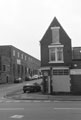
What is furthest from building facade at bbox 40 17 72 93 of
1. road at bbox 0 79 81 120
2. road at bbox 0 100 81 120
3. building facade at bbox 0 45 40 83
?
building facade at bbox 0 45 40 83

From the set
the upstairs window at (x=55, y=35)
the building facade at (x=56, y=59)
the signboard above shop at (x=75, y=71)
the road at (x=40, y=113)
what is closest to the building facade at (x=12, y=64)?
the building facade at (x=56, y=59)

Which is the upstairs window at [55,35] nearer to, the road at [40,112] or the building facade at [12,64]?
the road at [40,112]

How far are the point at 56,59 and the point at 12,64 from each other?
41.7 meters

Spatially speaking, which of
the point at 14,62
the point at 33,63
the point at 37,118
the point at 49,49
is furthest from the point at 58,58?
the point at 33,63

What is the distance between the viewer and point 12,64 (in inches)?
2835

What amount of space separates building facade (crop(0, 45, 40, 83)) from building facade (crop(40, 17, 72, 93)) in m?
32.8

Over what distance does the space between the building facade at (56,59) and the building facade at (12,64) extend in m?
32.8

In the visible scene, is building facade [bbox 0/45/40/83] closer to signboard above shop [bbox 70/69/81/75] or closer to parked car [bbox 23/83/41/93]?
parked car [bbox 23/83/41/93]

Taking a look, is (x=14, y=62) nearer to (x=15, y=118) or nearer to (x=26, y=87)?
(x=26, y=87)

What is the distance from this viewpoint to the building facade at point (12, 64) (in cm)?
6506

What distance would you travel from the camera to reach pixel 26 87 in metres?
33.8

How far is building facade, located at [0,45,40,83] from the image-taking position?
65.1 meters

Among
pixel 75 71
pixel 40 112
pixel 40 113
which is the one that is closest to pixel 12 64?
pixel 75 71

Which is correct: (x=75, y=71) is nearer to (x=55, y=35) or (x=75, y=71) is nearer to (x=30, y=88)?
(x=55, y=35)
